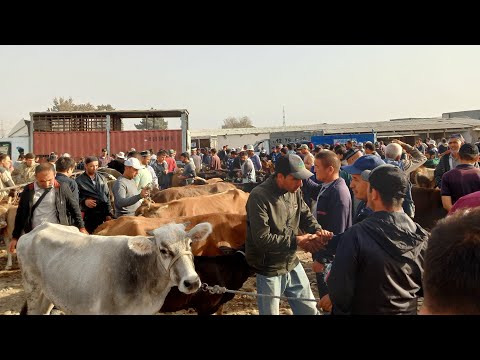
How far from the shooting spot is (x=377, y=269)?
214 cm

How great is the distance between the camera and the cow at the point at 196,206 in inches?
267

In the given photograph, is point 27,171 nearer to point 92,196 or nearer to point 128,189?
point 92,196

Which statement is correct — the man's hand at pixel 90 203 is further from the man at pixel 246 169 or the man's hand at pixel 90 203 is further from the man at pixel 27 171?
the man at pixel 246 169

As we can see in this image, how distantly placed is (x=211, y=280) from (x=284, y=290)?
119 cm

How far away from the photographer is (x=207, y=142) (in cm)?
4062

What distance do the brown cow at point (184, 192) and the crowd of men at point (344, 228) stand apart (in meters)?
1.75

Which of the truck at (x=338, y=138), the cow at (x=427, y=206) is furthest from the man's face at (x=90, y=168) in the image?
the truck at (x=338, y=138)

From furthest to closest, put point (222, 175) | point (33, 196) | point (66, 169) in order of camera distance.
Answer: point (222, 175)
point (66, 169)
point (33, 196)

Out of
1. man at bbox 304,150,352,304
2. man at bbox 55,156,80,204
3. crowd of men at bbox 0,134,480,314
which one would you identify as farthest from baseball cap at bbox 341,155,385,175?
man at bbox 55,156,80,204

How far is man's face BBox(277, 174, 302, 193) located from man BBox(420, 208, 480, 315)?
94.1 inches

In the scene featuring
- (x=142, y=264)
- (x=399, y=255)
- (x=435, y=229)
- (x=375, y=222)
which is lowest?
(x=142, y=264)

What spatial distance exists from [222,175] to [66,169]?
37.6 feet
